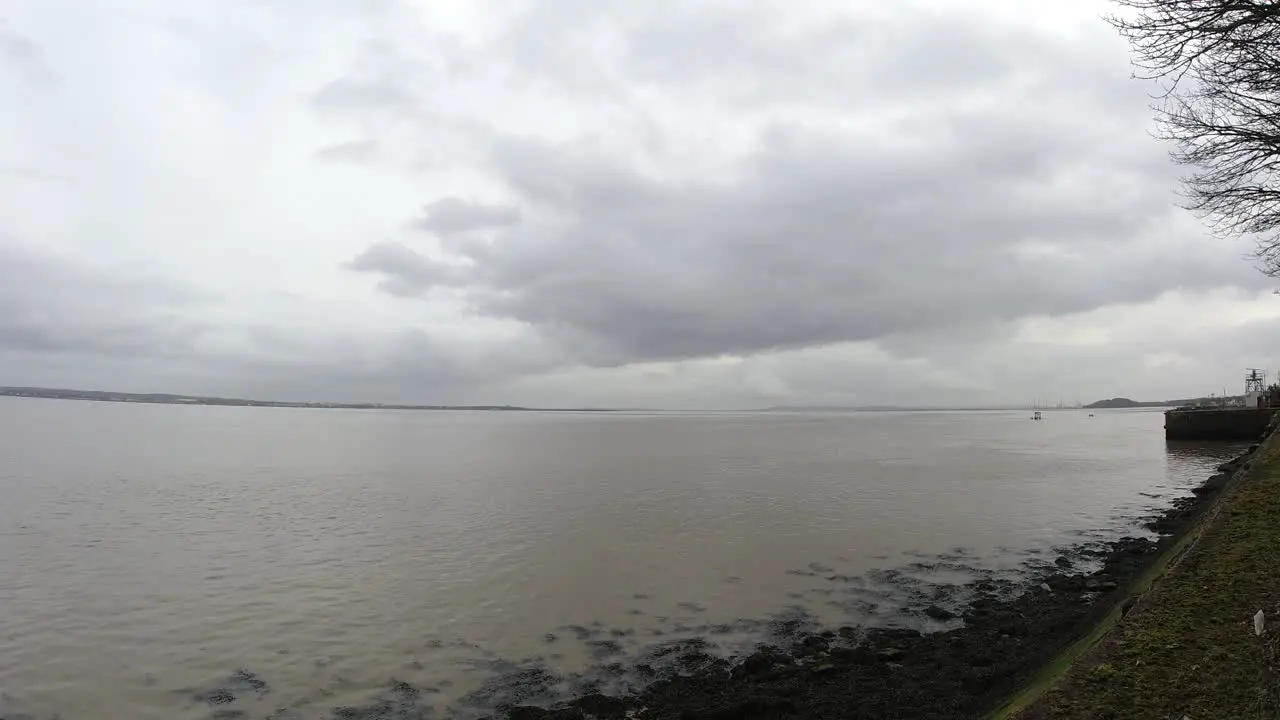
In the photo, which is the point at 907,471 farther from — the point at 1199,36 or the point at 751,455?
the point at 1199,36

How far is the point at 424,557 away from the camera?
70.9 feet

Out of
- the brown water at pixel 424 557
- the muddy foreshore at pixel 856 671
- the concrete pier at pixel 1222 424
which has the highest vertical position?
the concrete pier at pixel 1222 424

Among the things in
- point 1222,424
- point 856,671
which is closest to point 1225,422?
point 1222,424

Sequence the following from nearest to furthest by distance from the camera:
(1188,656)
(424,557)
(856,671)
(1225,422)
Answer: (1188,656)
(856,671)
(424,557)
(1225,422)

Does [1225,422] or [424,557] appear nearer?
[424,557]

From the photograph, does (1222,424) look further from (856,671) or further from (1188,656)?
(1188,656)

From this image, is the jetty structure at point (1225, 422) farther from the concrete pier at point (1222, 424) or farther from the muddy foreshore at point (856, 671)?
the muddy foreshore at point (856, 671)

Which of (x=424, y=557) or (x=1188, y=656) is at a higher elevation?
(x=1188, y=656)

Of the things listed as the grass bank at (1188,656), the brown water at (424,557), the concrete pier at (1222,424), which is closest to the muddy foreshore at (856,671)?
the brown water at (424,557)

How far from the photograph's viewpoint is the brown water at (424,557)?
13.2 metres

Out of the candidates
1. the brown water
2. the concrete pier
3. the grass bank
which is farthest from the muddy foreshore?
the concrete pier

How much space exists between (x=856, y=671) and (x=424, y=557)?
14259 mm

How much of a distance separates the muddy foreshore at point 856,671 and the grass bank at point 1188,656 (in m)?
1.58

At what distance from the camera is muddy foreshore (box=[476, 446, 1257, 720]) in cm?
1052
